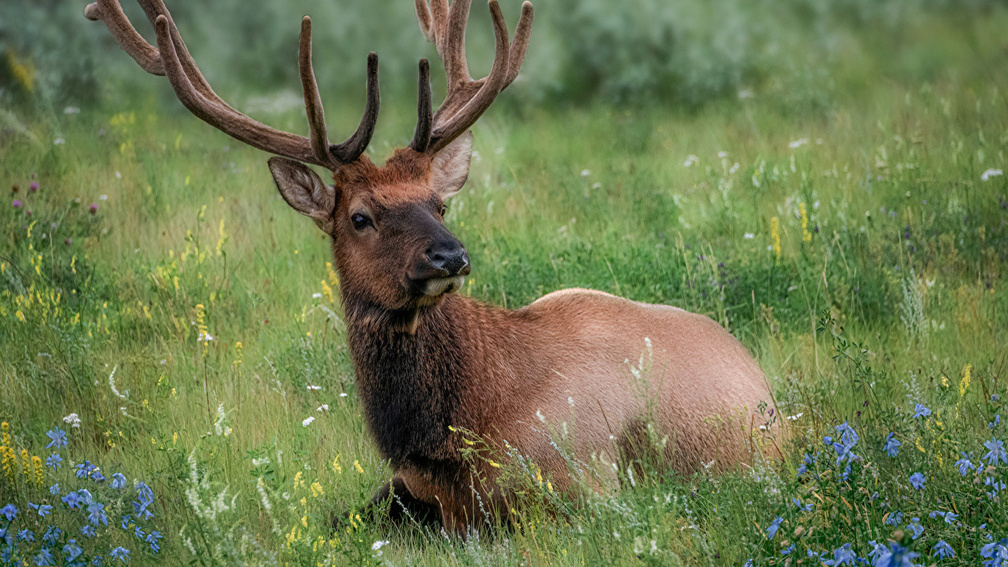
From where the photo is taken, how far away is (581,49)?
11.7m

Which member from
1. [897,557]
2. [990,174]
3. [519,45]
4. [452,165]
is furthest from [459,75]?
[990,174]

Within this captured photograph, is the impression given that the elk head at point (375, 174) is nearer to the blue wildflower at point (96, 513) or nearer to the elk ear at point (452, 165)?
the elk ear at point (452, 165)

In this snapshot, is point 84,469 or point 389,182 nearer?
point 84,469

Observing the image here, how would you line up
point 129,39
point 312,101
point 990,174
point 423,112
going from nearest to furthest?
1. point 312,101
2. point 423,112
3. point 129,39
4. point 990,174

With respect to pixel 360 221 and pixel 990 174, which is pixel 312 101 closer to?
pixel 360 221

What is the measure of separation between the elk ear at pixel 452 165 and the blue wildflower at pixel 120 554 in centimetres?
221

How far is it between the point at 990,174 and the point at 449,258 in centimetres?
477

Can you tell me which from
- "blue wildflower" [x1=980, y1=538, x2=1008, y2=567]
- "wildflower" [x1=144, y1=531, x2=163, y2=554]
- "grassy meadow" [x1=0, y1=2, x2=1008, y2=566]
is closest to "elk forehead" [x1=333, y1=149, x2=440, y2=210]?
"grassy meadow" [x1=0, y1=2, x2=1008, y2=566]

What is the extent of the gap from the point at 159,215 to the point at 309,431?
344 cm

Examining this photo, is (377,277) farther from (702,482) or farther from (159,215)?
(159,215)

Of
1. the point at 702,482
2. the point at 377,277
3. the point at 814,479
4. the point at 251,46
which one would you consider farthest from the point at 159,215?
the point at 251,46

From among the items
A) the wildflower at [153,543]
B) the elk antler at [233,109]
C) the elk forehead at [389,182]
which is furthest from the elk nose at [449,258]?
the wildflower at [153,543]

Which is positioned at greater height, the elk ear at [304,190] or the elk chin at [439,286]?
the elk ear at [304,190]

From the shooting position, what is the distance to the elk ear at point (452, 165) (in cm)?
461
